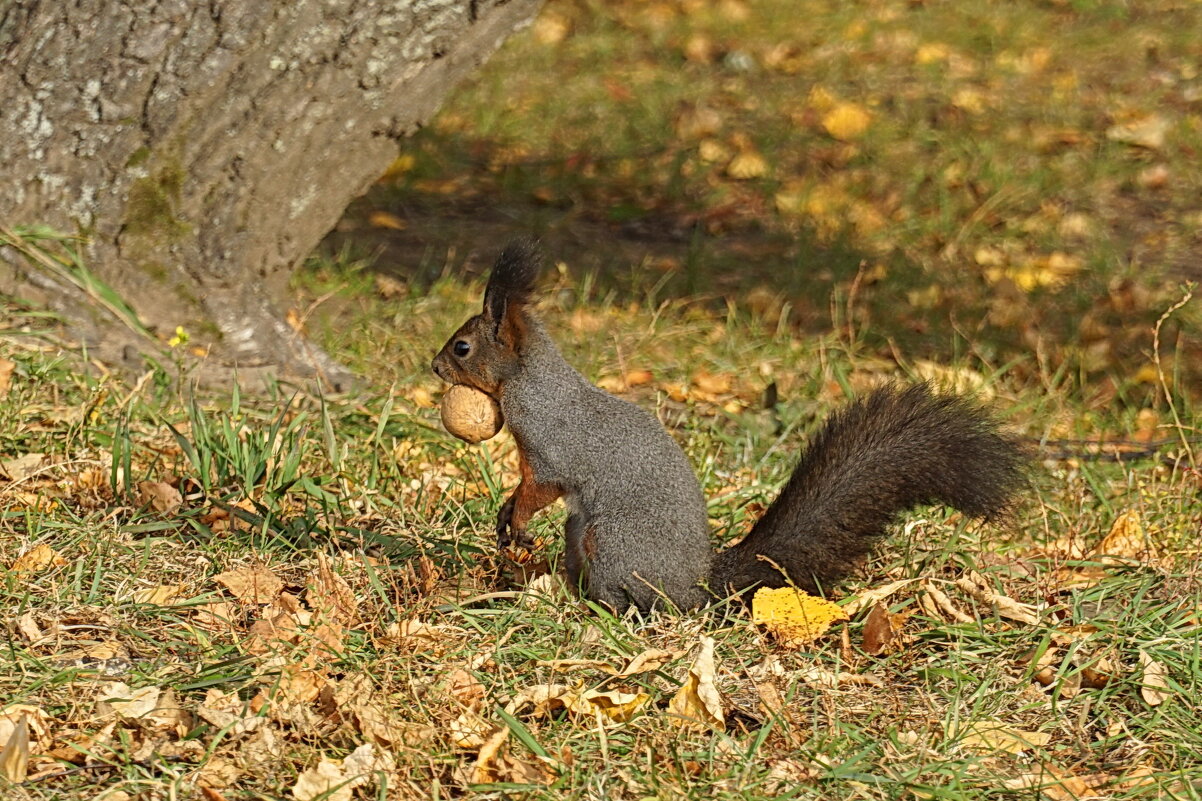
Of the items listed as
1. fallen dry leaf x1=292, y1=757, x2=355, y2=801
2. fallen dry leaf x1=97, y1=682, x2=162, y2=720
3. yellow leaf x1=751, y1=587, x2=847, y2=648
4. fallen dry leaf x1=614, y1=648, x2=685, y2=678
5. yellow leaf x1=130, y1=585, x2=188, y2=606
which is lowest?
yellow leaf x1=751, y1=587, x2=847, y2=648

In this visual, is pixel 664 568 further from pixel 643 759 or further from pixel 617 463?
pixel 643 759

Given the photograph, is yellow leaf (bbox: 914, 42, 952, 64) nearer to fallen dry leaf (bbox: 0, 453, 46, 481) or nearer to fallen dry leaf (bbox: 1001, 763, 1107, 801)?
fallen dry leaf (bbox: 0, 453, 46, 481)

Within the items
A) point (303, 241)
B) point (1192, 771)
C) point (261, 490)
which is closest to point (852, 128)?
point (303, 241)

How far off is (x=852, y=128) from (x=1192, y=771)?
4.25 m

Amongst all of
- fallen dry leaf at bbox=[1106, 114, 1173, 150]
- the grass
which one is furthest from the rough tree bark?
fallen dry leaf at bbox=[1106, 114, 1173, 150]

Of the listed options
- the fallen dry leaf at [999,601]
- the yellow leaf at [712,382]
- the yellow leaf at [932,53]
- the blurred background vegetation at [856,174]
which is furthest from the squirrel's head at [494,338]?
the yellow leaf at [932,53]

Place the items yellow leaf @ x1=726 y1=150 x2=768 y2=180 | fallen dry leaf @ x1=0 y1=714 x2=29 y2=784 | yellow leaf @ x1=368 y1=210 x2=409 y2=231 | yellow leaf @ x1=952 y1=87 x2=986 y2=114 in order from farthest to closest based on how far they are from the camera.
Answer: yellow leaf @ x1=952 y1=87 x2=986 y2=114
yellow leaf @ x1=726 y1=150 x2=768 y2=180
yellow leaf @ x1=368 y1=210 x2=409 y2=231
fallen dry leaf @ x1=0 y1=714 x2=29 y2=784

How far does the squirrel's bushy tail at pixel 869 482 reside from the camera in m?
2.36

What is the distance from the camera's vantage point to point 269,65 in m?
3.65

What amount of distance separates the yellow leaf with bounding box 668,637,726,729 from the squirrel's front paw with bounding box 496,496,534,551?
0.51 m

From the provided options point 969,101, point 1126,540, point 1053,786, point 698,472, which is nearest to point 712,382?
point 698,472

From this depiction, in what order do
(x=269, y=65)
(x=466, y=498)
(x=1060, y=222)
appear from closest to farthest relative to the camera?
1. (x=466, y=498)
2. (x=269, y=65)
3. (x=1060, y=222)

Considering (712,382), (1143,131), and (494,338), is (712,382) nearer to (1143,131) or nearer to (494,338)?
(494,338)

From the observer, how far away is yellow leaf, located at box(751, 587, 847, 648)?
2480 millimetres
